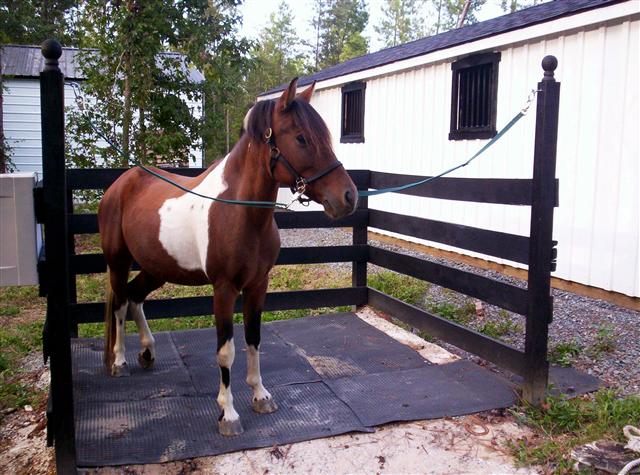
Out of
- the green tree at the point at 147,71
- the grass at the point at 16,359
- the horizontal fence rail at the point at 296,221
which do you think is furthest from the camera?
the green tree at the point at 147,71

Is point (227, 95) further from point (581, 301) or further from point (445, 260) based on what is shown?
point (581, 301)

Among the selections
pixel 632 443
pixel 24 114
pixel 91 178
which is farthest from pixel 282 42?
pixel 632 443

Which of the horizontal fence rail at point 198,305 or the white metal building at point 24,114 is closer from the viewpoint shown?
the horizontal fence rail at point 198,305

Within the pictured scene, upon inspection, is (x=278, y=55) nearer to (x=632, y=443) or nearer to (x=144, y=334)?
(x=144, y=334)

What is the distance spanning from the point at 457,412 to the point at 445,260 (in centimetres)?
541

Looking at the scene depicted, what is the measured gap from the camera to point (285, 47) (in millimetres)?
40219

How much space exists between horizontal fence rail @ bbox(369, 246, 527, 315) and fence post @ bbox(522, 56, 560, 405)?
5.0 inches

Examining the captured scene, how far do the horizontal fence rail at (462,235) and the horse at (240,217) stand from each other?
1364 millimetres

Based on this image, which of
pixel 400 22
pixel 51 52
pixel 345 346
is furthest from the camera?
pixel 400 22

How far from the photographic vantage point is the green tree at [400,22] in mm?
49062

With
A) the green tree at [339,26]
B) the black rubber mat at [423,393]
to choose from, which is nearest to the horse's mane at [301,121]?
the black rubber mat at [423,393]

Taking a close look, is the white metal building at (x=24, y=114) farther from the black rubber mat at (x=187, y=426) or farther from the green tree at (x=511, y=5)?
the green tree at (x=511, y=5)

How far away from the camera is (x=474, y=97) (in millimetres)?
8219

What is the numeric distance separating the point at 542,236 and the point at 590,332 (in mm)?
2113
